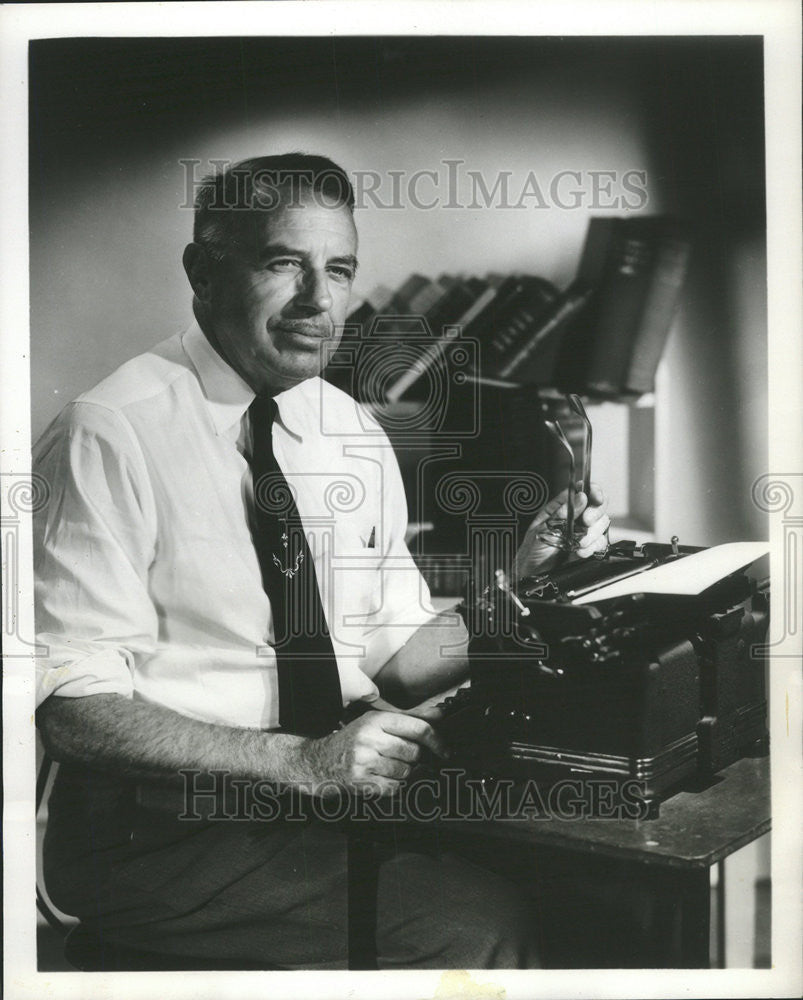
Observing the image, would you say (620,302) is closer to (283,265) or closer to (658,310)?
(658,310)

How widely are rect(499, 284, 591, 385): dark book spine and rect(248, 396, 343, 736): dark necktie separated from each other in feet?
1.64

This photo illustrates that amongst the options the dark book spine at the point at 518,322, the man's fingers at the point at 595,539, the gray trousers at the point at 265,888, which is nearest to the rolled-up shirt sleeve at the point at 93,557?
the gray trousers at the point at 265,888

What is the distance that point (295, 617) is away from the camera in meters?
1.89

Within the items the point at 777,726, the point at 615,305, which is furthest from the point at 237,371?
the point at 777,726

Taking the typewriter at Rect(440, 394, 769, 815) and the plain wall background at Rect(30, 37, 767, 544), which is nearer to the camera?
the typewriter at Rect(440, 394, 769, 815)

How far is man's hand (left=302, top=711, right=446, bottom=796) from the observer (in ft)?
6.10

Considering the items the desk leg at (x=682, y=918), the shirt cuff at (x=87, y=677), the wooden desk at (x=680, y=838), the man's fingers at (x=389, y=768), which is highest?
the shirt cuff at (x=87, y=677)

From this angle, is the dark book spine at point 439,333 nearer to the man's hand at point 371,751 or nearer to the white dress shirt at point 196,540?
the white dress shirt at point 196,540

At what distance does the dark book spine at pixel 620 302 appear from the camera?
1.91m

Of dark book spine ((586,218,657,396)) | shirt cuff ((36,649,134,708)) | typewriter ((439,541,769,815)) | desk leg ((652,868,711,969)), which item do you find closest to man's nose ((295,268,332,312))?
dark book spine ((586,218,657,396))

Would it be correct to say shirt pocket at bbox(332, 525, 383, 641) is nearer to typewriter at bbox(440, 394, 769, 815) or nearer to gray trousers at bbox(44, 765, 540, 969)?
typewriter at bbox(440, 394, 769, 815)

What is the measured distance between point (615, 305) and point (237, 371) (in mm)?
778

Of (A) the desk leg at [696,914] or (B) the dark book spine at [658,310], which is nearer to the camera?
(A) the desk leg at [696,914]

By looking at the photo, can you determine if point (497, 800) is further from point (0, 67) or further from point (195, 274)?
point (0, 67)
